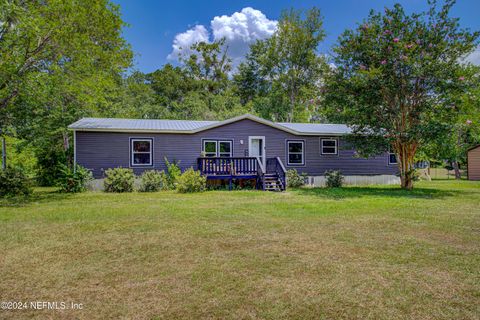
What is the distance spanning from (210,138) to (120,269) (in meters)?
12.0

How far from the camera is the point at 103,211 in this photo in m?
8.13

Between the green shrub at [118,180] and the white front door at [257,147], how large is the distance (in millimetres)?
6175

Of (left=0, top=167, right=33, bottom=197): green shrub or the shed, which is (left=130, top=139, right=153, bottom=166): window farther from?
the shed

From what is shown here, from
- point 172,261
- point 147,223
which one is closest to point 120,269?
point 172,261

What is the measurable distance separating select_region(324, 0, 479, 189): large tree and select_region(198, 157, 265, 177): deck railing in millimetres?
4454

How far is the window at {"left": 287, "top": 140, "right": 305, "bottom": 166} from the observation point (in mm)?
16859

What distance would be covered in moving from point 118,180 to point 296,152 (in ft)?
30.6

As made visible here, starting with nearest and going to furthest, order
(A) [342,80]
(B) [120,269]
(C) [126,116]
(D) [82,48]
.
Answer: (B) [120,269]
(D) [82,48]
(A) [342,80]
(C) [126,116]

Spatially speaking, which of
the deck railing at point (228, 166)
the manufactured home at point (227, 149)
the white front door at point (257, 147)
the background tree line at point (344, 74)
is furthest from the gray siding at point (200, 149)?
the background tree line at point (344, 74)

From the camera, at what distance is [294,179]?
15.4 metres

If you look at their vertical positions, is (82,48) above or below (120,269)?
above

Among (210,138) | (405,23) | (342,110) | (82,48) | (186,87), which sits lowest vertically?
(210,138)

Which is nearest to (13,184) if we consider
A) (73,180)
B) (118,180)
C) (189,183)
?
(73,180)

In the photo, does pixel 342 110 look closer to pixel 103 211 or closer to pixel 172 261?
pixel 103 211
